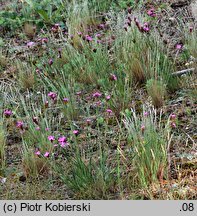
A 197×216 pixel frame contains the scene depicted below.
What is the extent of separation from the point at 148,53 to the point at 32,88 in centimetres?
140

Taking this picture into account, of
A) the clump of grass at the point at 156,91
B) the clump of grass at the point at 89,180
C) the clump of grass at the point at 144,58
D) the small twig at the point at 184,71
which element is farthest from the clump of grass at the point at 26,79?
the clump of grass at the point at 89,180

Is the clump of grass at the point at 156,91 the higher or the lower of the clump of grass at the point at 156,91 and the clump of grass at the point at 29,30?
the lower

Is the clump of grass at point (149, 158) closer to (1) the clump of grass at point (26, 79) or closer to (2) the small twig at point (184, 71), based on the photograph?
(2) the small twig at point (184, 71)

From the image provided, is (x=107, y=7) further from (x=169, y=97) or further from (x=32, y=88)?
(x=169, y=97)

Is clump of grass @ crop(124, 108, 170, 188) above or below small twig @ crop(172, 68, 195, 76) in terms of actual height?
below

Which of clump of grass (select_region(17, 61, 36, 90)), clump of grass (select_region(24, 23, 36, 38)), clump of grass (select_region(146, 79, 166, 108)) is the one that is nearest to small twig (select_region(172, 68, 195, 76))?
clump of grass (select_region(146, 79, 166, 108))

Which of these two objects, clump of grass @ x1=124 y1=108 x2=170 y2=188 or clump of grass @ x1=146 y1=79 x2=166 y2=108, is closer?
clump of grass @ x1=124 y1=108 x2=170 y2=188

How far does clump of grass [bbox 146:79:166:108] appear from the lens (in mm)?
4488

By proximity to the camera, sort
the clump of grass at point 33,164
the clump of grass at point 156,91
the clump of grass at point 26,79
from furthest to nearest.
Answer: the clump of grass at point 26,79
the clump of grass at point 156,91
the clump of grass at point 33,164

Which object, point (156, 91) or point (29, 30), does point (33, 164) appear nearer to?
point (156, 91)

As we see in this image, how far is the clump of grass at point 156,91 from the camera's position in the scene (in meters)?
4.49

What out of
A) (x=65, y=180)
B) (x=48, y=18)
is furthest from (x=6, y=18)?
(x=65, y=180)

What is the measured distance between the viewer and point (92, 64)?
17.3 ft

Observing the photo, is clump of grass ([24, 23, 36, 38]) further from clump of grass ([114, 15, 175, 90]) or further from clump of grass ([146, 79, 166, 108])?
clump of grass ([146, 79, 166, 108])
